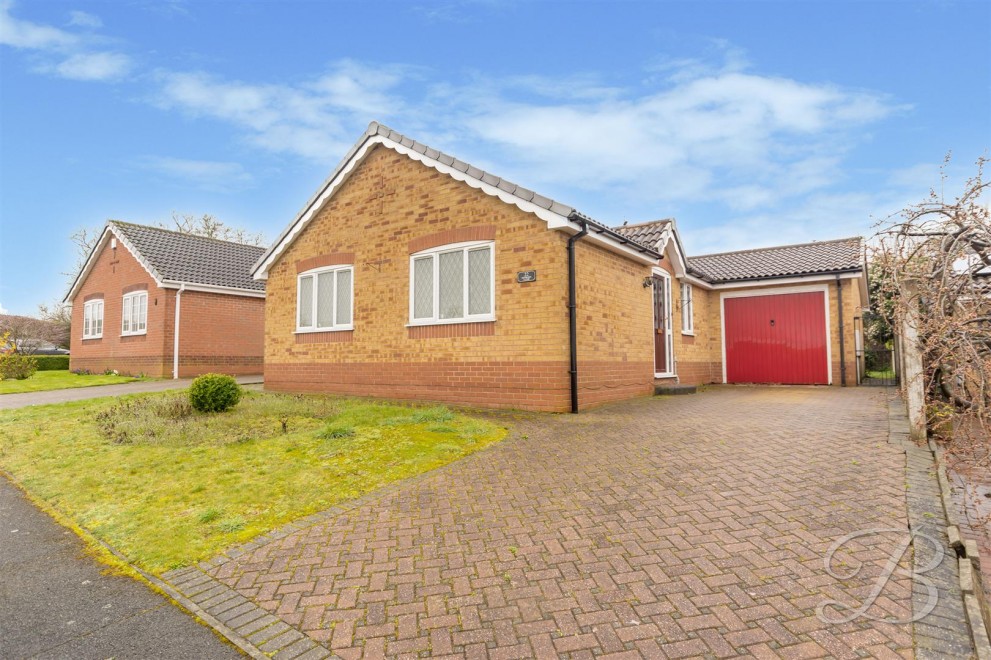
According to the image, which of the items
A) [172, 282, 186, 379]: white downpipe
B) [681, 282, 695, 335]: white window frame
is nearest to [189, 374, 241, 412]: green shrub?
[172, 282, 186, 379]: white downpipe

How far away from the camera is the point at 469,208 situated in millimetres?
10164

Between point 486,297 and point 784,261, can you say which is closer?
point 486,297

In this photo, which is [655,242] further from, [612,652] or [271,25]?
[612,652]

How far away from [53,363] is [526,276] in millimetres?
28773

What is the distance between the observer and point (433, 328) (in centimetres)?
1059

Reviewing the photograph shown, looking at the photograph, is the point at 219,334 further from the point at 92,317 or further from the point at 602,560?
the point at 602,560

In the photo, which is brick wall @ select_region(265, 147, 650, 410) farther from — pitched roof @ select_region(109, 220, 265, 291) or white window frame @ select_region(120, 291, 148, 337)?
white window frame @ select_region(120, 291, 148, 337)

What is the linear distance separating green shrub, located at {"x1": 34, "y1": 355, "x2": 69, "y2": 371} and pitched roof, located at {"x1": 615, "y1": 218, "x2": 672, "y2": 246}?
2921 cm

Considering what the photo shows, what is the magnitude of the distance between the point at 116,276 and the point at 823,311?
27.0 metres

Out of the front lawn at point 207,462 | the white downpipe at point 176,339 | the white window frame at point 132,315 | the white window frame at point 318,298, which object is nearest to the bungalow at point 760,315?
the white window frame at point 318,298

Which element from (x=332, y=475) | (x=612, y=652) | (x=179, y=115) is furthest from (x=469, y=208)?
(x=179, y=115)

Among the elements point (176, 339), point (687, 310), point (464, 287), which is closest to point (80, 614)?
point (464, 287)

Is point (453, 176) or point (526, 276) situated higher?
point (453, 176)

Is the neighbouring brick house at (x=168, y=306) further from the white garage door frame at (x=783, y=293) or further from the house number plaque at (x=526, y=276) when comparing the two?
the white garage door frame at (x=783, y=293)
